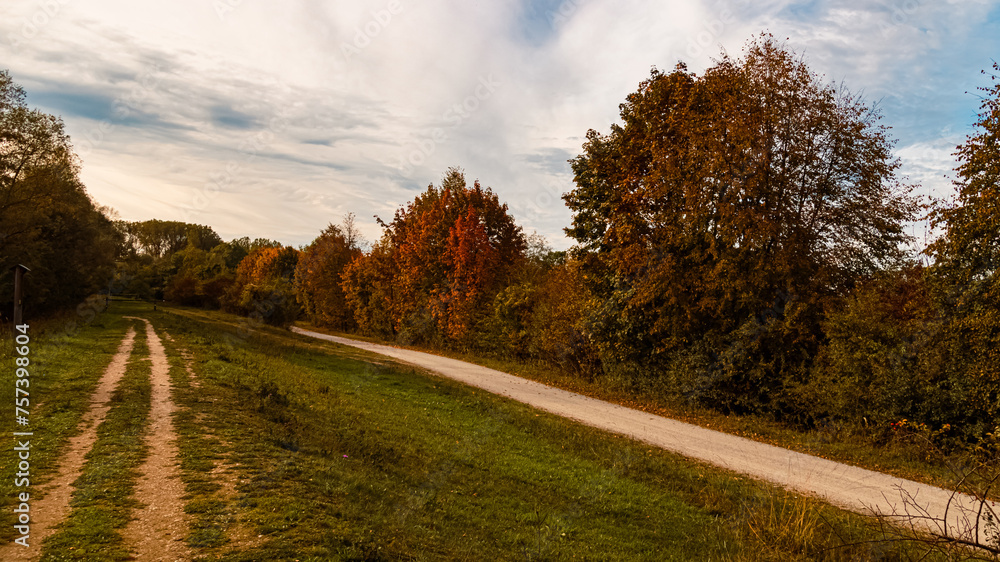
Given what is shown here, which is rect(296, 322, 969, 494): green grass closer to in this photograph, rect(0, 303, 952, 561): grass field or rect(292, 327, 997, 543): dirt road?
rect(292, 327, 997, 543): dirt road

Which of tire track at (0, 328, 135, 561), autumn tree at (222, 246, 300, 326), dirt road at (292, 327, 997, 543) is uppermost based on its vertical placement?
autumn tree at (222, 246, 300, 326)

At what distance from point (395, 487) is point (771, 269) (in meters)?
13.1

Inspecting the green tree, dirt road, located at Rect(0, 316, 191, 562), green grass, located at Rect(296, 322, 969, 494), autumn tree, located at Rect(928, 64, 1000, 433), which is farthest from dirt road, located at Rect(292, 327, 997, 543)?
the green tree

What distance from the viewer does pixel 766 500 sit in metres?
9.00

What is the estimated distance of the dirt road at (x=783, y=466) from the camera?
8828 mm

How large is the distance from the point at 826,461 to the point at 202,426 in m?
13.5

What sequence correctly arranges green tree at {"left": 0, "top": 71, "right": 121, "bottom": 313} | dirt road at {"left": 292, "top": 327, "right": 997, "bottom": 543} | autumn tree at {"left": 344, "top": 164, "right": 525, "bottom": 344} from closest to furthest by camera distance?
dirt road at {"left": 292, "top": 327, "right": 997, "bottom": 543} < green tree at {"left": 0, "top": 71, "right": 121, "bottom": 313} < autumn tree at {"left": 344, "top": 164, "right": 525, "bottom": 344}

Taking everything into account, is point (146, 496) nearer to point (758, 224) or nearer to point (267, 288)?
point (758, 224)

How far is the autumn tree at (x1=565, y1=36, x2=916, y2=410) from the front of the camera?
16297 millimetres

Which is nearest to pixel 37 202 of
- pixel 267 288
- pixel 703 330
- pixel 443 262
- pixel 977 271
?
pixel 267 288

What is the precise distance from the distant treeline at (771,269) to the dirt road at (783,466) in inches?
71.7

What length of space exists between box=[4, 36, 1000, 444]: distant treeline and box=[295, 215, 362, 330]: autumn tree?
115ft

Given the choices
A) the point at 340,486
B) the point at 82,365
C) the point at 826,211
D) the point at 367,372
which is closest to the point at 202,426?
the point at 340,486

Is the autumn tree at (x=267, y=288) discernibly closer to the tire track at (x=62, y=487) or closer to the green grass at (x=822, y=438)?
the green grass at (x=822, y=438)
